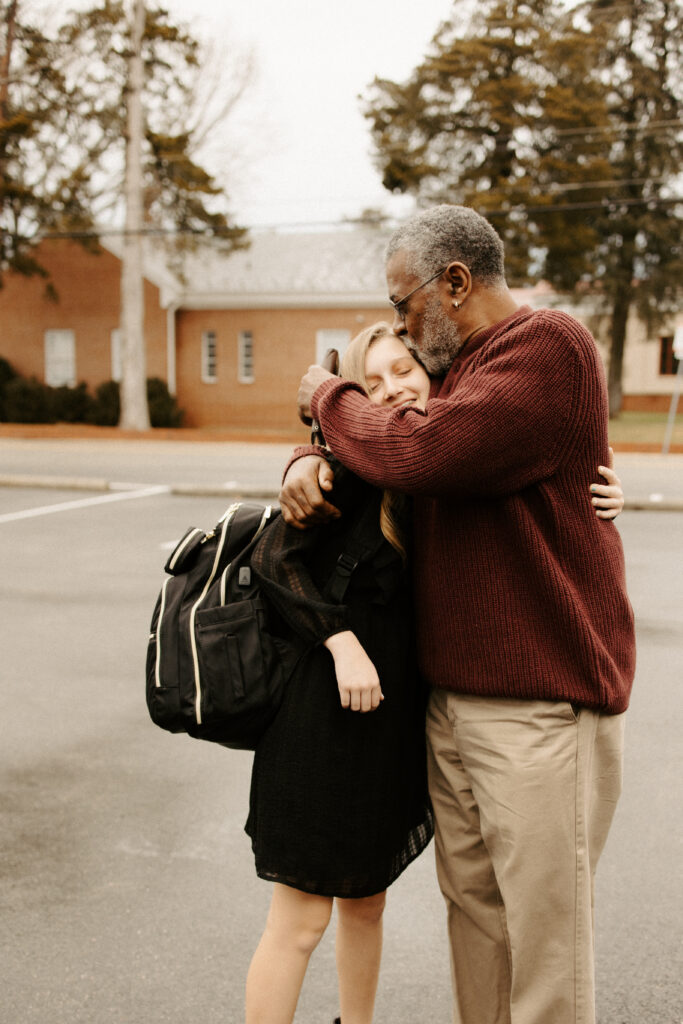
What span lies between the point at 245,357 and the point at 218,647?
28.7m

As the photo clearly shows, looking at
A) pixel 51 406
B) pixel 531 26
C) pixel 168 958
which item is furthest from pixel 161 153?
pixel 168 958

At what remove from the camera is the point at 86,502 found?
42.9ft

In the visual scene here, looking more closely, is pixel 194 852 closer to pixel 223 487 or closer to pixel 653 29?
pixel 223 487

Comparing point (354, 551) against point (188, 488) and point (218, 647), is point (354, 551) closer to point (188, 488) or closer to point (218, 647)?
point (218, 647)

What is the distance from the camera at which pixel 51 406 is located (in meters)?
29.4

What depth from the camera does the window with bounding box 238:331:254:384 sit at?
2991 centimetres

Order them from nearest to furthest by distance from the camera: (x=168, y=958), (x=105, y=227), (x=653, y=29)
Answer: (x=168, y=958)
(x=105, y=227)
(x=653, y=29)

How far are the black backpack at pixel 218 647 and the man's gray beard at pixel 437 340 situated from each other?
1.57 feet

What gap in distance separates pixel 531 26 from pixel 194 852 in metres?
27.8

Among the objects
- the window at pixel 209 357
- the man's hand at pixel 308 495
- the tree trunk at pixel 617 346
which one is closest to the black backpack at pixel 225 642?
the man's hand at pixel 308 495

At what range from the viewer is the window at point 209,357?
30.2 metres

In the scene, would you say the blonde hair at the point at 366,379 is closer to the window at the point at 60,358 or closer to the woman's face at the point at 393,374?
the woman's face at the point at 393,374

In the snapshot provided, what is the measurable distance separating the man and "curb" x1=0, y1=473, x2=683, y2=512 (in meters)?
11.2

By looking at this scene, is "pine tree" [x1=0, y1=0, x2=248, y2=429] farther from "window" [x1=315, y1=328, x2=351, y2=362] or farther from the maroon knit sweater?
the maroon knit sweater
